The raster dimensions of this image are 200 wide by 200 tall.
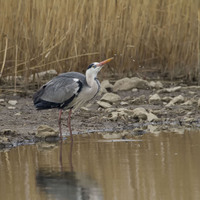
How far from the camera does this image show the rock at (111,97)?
914 centimetres

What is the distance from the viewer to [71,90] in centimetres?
702

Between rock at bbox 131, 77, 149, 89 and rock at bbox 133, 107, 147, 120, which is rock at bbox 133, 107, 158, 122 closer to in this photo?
rock at bbox 133, 107, 147, 120

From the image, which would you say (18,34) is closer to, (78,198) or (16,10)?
(16,10)

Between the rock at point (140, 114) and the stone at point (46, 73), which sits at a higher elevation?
the stone at point (46, 73)

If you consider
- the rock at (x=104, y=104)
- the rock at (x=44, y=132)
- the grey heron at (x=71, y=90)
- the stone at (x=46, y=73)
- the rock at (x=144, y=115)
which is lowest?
the rock at (x=104, y=104)

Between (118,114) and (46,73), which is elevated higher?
(46,73)

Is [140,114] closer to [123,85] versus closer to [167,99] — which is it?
[167,99]

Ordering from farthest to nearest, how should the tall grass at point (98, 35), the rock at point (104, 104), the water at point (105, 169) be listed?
the tall grass at point (98, 35), the rock at point (104, 104), the water at point (105, 169)

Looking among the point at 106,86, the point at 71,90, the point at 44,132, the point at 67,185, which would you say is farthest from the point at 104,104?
the point at 67,185

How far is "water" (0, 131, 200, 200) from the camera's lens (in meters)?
4.49

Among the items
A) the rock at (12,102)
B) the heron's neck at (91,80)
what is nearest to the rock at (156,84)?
the rock at (12,102)

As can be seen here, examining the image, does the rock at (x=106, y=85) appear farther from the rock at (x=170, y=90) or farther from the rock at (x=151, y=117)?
the rock at (x=151, y=117)

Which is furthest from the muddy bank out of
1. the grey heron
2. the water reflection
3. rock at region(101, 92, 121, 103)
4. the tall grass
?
the water reflection

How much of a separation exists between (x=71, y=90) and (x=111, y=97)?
2.24 m
